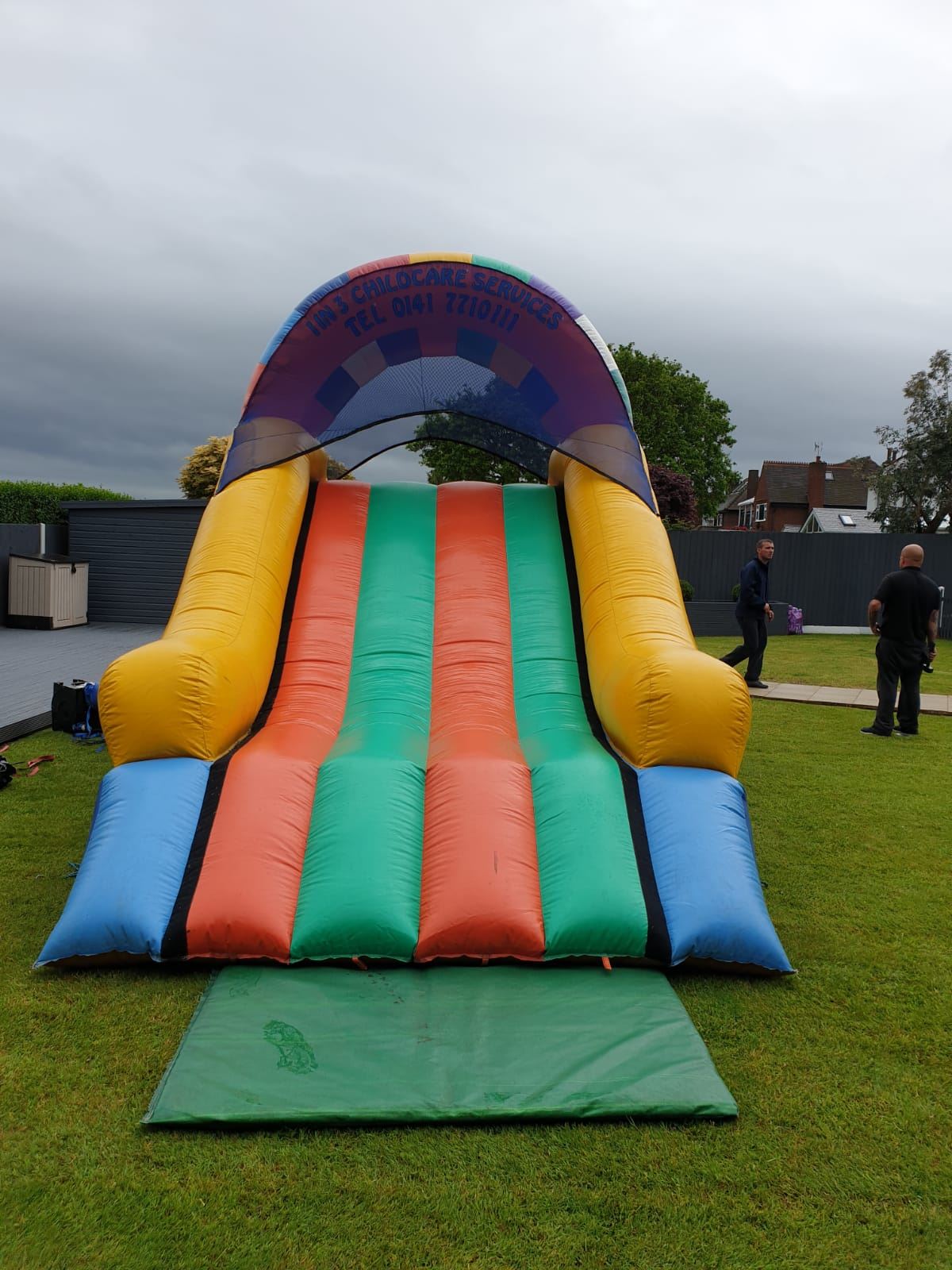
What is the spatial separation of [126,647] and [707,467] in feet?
87.1

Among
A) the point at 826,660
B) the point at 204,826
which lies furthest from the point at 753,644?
the point at 204,826

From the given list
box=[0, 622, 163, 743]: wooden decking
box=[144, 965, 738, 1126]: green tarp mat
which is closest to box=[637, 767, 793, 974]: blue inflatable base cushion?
box=[144, 965, 738, 1126]: green tarp mat

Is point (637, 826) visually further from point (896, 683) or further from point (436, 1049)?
point (896, 683)

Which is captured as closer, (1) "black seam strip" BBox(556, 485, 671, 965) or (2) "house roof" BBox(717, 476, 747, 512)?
(1) "black seam strip" BBox(556, 485, 671, 965)

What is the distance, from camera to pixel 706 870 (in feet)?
11.1

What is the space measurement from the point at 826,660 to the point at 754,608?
418 centimetres

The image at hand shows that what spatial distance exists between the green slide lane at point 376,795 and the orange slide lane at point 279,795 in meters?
0.06

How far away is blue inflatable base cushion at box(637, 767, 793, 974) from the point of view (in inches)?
127

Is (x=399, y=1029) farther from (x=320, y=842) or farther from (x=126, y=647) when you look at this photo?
(x=126, y=647)

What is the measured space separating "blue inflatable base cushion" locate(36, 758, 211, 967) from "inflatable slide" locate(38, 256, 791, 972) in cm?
1

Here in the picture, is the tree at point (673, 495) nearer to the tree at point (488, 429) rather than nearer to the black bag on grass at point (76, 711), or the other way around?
the tree at point (488, 429)

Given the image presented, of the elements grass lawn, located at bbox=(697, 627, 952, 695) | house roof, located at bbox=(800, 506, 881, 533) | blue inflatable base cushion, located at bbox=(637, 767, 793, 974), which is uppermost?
house roof, located at bbox=(800, 506, 881, 533)

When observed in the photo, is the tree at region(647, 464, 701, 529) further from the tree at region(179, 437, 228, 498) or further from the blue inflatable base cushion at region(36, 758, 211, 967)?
the blue inflatable base cushion at region(36, 758, 211, 967)

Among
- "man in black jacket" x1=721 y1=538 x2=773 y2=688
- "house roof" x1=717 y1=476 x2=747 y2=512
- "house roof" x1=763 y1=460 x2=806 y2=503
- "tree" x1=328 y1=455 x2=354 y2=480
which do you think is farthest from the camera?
"house roof" x1=717 y1=476 x2=747 y2=512
